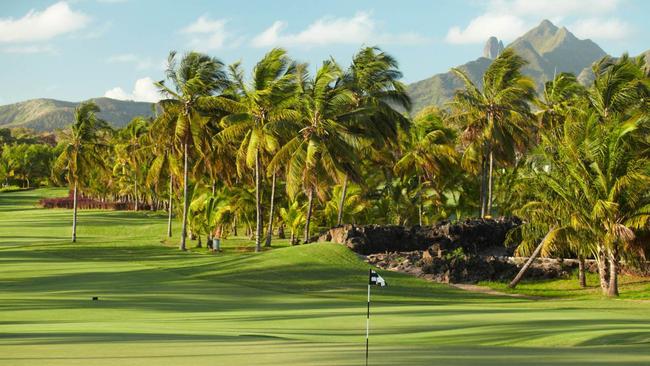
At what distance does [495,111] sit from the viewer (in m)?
51.9

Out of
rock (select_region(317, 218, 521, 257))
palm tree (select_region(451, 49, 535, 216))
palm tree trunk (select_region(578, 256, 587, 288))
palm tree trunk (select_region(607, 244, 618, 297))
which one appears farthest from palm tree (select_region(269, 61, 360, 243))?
palm tree trunk (select_region(607, 244, 618, 297))

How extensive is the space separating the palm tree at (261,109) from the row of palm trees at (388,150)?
0.38 feet

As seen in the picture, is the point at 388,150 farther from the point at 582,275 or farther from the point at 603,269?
the point at 603,269

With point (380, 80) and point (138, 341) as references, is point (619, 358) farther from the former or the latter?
point (380, 80)

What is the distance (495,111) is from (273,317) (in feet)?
119

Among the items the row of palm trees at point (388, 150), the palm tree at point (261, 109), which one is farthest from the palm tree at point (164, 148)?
the palm tree at point (261, 109)

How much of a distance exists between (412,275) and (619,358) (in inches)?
880

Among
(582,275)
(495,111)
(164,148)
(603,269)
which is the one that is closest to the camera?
(603,269)

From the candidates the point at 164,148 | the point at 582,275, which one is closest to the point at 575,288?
the point at 582,275

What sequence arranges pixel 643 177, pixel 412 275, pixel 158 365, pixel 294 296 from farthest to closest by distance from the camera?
1. pixel 412 275
2. pixel 643 177
3. pixel 294 296
4. pixel 158 365

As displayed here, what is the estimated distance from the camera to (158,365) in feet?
33.0

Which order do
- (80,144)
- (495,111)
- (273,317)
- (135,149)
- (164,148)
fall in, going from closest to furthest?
(273,317) → (495,111) → (80,144) → (164,148) → (135,149)

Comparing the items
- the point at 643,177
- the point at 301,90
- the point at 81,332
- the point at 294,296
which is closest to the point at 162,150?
the point at 301,90

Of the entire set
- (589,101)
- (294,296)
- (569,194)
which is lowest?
(294,296)
